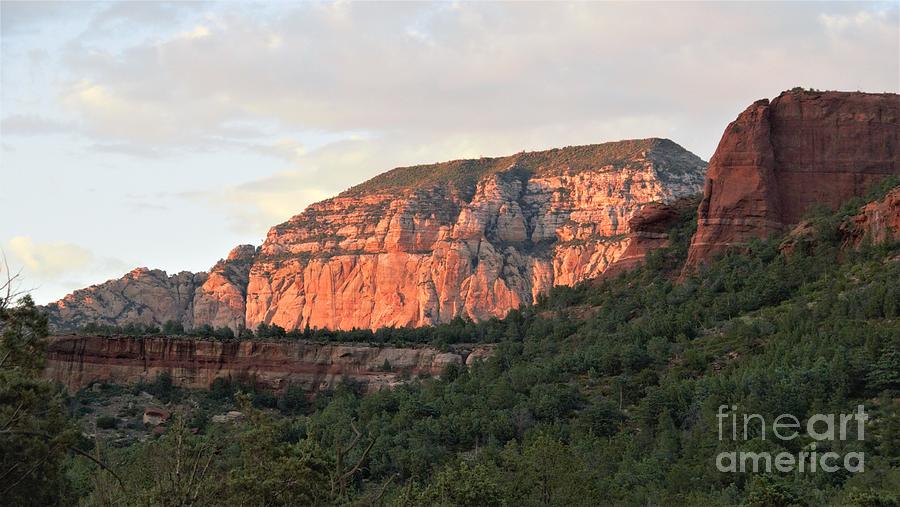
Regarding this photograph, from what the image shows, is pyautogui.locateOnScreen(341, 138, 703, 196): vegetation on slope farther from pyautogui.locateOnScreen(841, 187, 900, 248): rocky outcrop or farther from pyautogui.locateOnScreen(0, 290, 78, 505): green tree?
pyautogui.locateOnScreen(0, 290, 78, 505): green tree

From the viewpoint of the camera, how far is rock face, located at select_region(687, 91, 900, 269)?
3720 inches

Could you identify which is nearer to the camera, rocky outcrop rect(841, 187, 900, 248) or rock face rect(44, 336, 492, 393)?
rocky outcrop rect(841, 187, 900, 248)

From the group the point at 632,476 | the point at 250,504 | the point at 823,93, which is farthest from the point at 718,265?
the point at 250,504

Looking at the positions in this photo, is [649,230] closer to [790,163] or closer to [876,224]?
[790,163]

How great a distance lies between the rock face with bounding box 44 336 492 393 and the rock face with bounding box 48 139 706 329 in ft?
188

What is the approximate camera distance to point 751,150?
313 ft

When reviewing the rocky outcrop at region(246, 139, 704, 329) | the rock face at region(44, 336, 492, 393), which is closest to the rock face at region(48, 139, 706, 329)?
the rocky outcrop at region(246, 139, 704, 329)

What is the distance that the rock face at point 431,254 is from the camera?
166500mm

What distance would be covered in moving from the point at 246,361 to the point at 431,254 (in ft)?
229

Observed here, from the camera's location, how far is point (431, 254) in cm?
17162

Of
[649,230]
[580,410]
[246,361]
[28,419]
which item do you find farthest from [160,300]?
[28,419]

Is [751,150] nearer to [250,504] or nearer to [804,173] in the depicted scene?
[804,173]

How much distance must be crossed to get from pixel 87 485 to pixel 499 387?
32396 millimetres

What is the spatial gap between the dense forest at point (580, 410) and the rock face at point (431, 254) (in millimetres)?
53987
